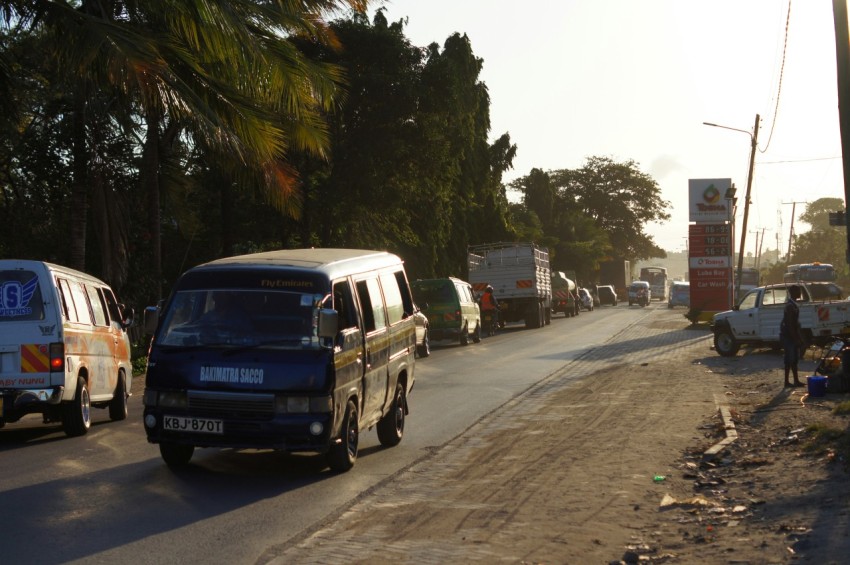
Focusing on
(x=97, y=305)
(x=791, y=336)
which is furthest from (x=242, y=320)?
(x=791, y=336)

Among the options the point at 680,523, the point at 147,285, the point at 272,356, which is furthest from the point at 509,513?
the point at 147,285

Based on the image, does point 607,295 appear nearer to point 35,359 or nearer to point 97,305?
point 97,305

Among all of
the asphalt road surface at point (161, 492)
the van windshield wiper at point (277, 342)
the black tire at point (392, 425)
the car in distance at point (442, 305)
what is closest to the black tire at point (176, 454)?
the asphalt road surface at point (161, 492)

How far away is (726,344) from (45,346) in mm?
20294

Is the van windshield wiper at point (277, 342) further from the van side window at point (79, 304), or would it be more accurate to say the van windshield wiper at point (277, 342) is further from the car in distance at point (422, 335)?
the car in distance at point (422, 335)

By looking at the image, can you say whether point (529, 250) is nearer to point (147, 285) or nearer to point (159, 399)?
point (147, 285)

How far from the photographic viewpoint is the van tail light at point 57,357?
41.0 feet

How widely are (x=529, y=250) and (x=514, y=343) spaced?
36.7ft

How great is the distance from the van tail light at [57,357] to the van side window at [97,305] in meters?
1.73

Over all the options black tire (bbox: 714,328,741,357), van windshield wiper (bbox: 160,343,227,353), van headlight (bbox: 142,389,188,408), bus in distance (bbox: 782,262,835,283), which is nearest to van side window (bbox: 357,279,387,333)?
van windshield wiper (bbox: 160,343,227,353)

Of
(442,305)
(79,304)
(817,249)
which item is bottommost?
(442,305)

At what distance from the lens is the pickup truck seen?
25.8 m

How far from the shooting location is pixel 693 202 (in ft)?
151

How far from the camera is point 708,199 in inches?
1804
